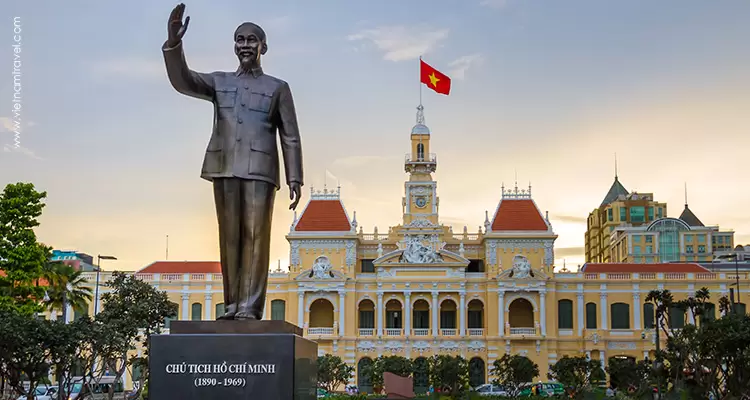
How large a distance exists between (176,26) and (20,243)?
27.2 meters

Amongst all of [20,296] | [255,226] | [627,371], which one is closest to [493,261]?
[627,371]

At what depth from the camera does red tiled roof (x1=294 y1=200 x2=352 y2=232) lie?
61.2 metres

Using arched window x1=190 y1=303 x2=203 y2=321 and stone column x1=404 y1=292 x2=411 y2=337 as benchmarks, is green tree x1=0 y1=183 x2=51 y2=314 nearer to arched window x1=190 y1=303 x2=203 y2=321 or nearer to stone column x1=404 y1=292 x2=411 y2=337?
arched window x1=190 y1=303 x2=203 y2=321

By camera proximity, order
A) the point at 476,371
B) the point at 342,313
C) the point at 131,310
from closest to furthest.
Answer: the point at 131,310 < the point at 476,371 < the point at 342,313

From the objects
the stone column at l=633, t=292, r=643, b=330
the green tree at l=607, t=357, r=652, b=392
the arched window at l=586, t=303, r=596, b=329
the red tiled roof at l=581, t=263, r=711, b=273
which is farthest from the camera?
the red tiled roof at l=581, t=263, r=711, b=273

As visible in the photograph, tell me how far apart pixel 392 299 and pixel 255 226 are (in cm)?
4979

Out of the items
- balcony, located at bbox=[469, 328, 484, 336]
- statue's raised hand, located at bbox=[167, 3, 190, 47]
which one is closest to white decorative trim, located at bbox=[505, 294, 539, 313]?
balcony, located at bbox=[469, 328, 484, 336]

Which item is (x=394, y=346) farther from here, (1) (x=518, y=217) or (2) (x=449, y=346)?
(1) (x=518, y=217)

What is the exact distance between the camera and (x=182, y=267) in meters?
63.4

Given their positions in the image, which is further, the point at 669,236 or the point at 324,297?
the point at 669,236

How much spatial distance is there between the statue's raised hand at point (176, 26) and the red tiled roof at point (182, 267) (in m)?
53.2

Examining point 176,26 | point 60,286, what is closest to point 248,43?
point 176,26

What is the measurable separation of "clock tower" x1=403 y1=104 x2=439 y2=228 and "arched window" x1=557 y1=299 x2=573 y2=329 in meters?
9.47

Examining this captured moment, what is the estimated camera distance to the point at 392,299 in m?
59.3
